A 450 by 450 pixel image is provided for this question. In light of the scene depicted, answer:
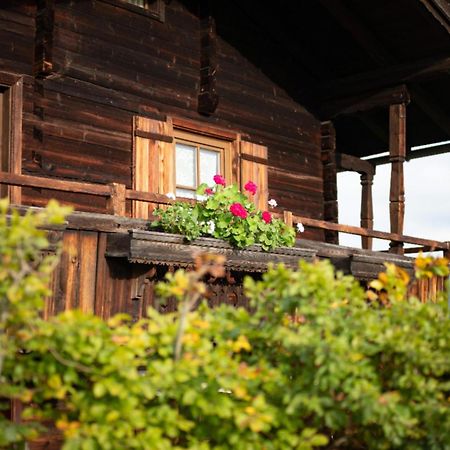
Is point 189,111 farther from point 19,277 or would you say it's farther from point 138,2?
point 19,277

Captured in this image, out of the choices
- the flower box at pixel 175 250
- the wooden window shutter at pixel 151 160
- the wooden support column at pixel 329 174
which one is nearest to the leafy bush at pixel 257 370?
the flower box at pixel 175 250

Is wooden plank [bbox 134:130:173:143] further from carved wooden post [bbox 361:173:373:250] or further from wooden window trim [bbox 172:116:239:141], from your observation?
carved wooden post [bbox 361:173:373:250]

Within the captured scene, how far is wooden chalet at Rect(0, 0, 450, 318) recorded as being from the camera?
10.1 meters

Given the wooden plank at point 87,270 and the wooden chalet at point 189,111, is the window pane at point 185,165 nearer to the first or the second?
the wooden chalet at point 189,111

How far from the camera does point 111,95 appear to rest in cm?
1221

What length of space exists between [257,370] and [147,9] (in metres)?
8.88

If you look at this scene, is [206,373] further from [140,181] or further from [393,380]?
[140,181]

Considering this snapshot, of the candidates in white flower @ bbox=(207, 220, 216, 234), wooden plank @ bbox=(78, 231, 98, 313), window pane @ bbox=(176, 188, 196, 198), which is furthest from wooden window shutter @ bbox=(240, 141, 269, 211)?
wooden plank @ bbox=(78, 231, 98, 313)

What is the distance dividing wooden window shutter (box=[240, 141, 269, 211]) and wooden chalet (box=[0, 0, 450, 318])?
0.07 ft

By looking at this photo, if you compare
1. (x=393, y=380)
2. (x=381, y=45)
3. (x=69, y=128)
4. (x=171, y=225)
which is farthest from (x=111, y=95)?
(x=393, y=380)

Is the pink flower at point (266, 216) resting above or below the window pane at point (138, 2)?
below

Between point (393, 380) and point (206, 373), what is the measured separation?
1.11m

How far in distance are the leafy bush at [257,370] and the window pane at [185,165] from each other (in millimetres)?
7562

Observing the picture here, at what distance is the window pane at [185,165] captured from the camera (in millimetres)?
12930
